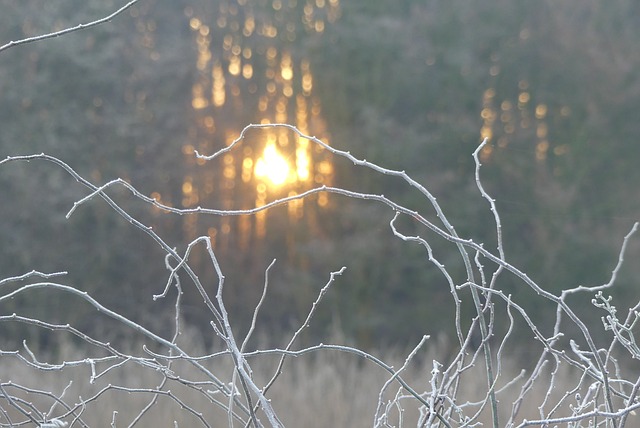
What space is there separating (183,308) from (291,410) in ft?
13.1

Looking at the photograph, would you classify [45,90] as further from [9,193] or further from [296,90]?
[296,90]

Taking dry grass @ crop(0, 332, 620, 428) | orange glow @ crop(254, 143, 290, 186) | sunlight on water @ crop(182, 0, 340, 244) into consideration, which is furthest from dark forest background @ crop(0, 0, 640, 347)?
dry grass @ crop(0, 332, 620, 428)

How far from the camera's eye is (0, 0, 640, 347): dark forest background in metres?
9.93

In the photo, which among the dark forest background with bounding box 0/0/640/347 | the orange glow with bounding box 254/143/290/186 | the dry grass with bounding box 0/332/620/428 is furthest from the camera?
the orange glow with bounding box 254/143/290/186

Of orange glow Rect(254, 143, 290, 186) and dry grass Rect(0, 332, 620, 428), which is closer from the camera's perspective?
dry grass Rect(0, 332, 620, 428)

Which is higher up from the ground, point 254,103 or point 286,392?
point 254,103

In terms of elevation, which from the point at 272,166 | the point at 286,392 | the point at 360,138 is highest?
the point at 360,138

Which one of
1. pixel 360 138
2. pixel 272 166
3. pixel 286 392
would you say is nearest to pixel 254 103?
pixel 272 166

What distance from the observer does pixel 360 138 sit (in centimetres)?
1005

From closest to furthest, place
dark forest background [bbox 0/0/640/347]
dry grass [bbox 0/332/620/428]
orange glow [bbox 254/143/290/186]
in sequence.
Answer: dry grass [bbox 0/332/620/428] < dark forest background [bbox 0/0/640/347] < orange glow [bbox 254/143/290/186]

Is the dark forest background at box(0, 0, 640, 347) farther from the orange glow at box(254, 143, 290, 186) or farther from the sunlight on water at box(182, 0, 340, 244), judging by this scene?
the orange glow at box(254, 143, 290, 186)

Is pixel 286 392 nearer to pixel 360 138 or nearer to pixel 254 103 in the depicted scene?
pixel 360 138

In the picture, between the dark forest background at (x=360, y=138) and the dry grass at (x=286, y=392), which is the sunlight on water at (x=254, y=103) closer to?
the dark forest background at (x=360, y=138)

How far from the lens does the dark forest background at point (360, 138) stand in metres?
9.93
